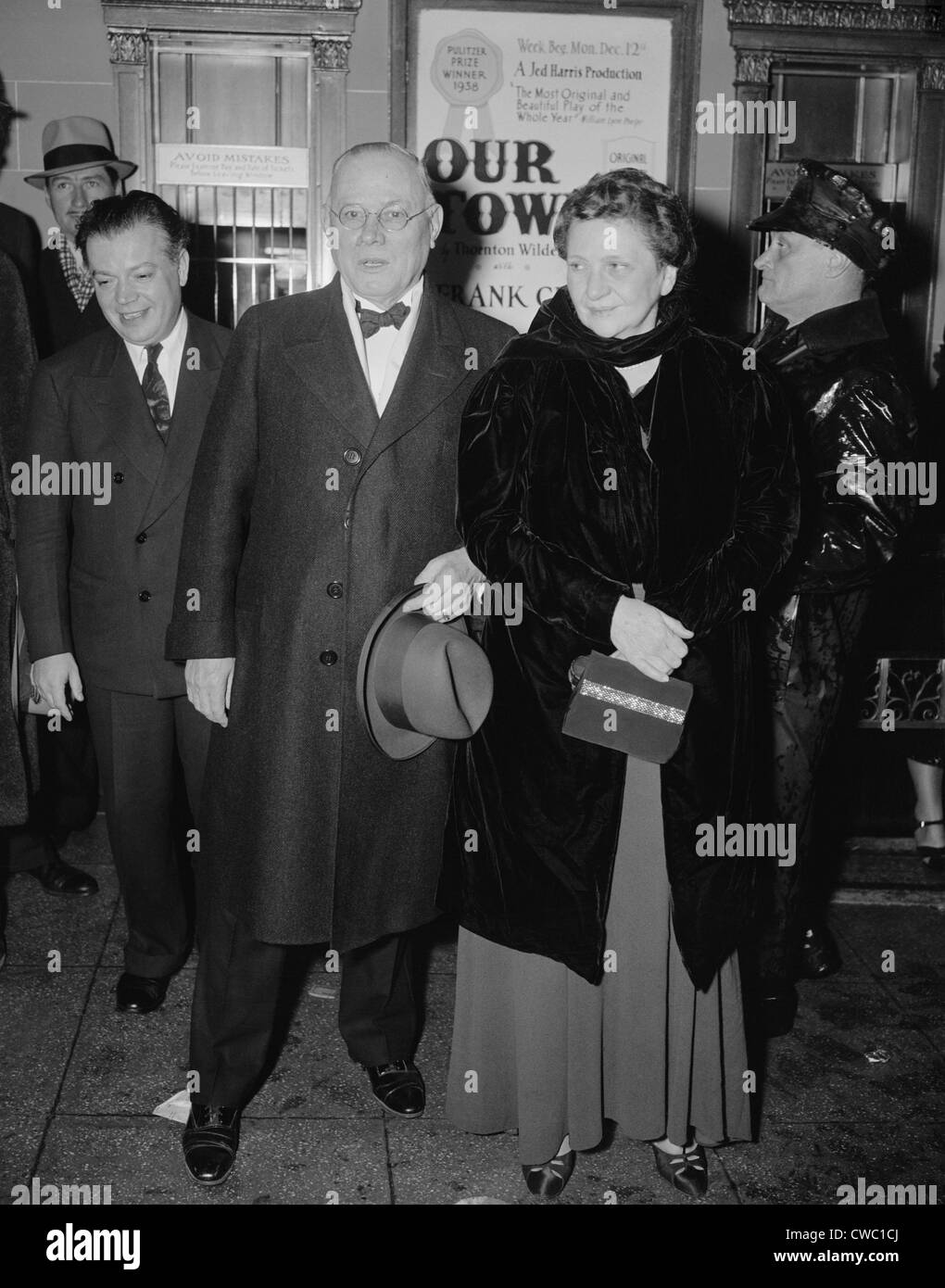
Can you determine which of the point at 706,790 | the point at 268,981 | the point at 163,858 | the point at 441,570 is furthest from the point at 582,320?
the point at 163,858

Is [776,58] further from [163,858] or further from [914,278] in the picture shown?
[163,858]

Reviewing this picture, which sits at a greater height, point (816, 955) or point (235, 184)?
point (235, 184)

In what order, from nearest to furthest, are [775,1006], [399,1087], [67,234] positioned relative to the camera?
[399,1087] < [775,1006] < [67,234]

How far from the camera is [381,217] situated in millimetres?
2531

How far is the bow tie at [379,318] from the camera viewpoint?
262 centimetres

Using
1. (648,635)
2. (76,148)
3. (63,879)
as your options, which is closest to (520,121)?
(76,148)

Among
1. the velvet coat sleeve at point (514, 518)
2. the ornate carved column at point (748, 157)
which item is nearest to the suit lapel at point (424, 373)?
the velvet coat sleeve at point (514, 518)

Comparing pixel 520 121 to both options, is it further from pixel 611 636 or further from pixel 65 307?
pixel 611 636

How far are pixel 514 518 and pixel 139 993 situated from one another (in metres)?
1.81

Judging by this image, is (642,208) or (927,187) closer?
(642,208)

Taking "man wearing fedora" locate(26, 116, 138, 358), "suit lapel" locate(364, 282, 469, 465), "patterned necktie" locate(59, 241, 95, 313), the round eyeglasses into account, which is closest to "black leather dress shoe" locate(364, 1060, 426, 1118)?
"suit lapel" locate(364, 282, 469, 465)

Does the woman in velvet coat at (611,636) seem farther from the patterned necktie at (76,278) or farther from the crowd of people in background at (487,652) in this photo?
the patterned necktie at (76,278)

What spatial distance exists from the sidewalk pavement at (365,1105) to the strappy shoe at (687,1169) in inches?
1.1

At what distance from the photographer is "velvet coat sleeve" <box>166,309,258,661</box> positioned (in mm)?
2598
